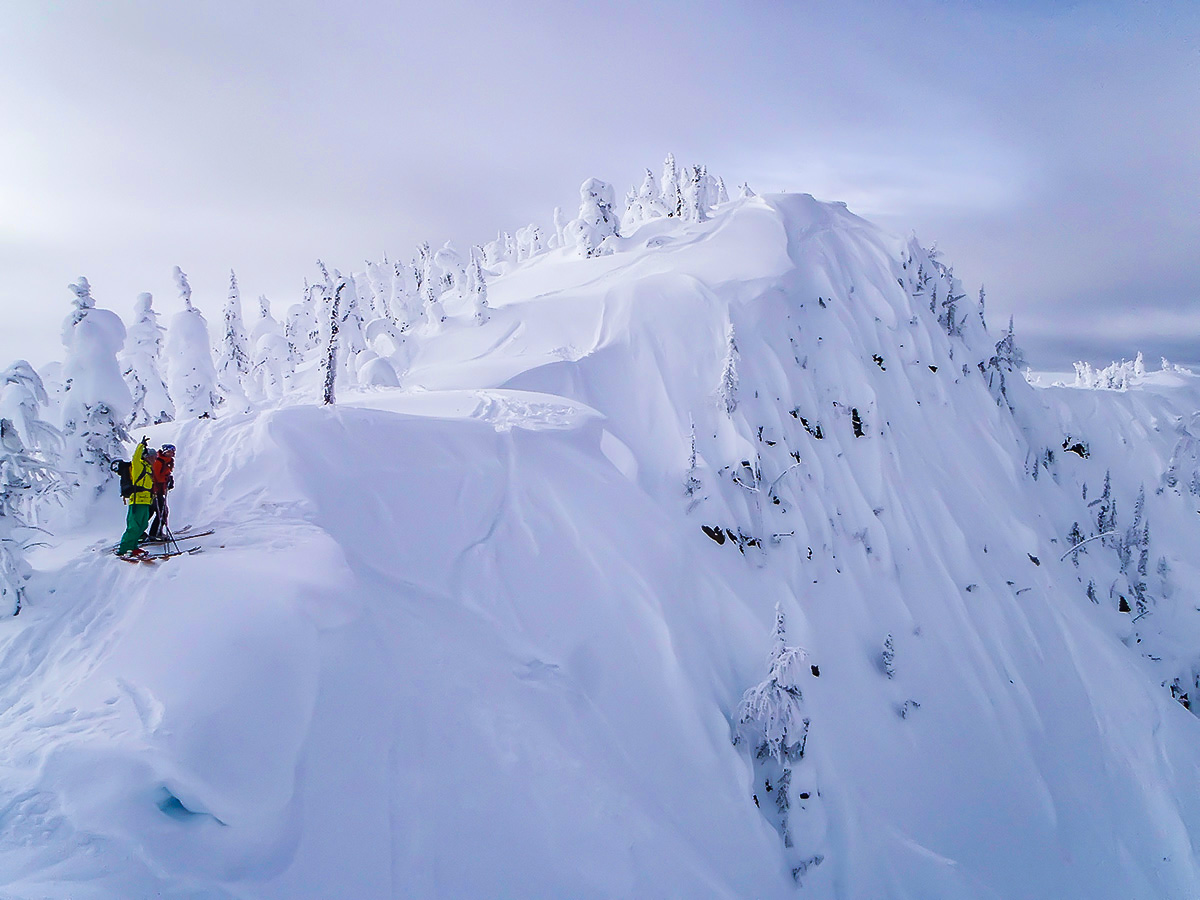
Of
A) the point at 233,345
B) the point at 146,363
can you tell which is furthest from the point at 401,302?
the point at 146,363

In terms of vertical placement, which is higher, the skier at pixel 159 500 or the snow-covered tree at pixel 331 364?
the snow-covered tree at pixel 331 364

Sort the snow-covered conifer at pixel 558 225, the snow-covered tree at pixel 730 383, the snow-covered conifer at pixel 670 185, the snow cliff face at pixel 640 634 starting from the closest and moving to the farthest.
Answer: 1. the snow cliff face at pixel 640 634
2. the snow-covered tree at pixel 730 383
3. the snow-covered conifer at pixel 670 185
4. the snow-covered conifer at pixel 558 225

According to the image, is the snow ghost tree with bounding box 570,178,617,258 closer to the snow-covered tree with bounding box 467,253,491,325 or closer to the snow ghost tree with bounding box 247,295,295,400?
the snow-covered tree with bounding box 467,253,491,325

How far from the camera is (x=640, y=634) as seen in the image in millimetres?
11273

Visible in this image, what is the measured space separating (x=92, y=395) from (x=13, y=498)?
3407 mm

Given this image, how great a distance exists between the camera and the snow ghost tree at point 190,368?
23672mm

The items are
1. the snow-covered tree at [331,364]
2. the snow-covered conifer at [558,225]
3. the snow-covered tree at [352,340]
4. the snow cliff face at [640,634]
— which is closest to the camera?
the snow cliff face at [640,634]

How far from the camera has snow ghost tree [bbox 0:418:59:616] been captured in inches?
276

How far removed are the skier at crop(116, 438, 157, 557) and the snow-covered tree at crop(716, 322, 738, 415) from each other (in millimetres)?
14837

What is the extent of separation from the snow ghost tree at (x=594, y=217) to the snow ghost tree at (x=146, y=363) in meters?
22.7

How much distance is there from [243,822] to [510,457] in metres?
8.83

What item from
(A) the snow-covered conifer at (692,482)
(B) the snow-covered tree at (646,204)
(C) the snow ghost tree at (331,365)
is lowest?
(A) the snow-covered conifer at (692,482)

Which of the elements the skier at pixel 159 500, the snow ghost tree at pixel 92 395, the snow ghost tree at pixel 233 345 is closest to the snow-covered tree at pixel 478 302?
the snow ghost tree at pixel 233 345

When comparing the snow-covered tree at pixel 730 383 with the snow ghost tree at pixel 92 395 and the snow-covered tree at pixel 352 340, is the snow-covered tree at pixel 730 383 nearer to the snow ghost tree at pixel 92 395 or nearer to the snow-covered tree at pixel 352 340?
the snow ghost tree at pixel 92 395
